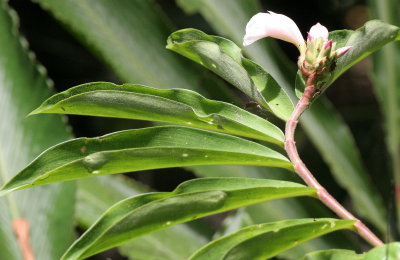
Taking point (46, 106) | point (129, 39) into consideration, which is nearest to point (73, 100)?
point (46, 106)

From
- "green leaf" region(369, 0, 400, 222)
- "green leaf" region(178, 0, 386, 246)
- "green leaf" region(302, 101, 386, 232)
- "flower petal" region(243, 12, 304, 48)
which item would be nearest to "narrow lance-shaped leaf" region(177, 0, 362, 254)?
"green leaf" region(178, 0, 386, 246)

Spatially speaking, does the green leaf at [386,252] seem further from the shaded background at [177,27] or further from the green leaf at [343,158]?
the shaded background at [177,27]

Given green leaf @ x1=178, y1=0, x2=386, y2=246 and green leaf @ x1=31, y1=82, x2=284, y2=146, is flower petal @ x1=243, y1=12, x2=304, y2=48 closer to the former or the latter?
green leaf @ x1=31, y1=82, x2=284, y2=146

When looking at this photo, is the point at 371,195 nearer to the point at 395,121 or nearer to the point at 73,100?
the point at 395,121

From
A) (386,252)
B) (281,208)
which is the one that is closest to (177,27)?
(281,208)

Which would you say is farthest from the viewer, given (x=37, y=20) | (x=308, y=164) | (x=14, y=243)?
(x=37, y=20)
